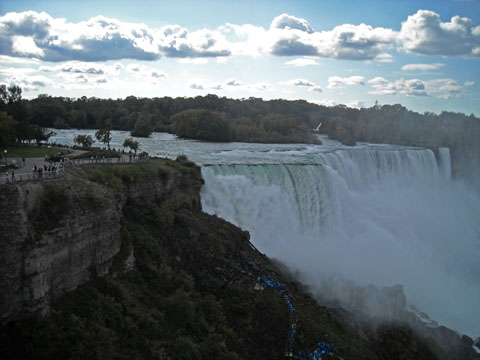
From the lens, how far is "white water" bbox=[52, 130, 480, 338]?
23.3m

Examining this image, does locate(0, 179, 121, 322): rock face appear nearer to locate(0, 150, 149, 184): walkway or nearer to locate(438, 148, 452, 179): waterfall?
locate(0, 150, 149, 184): walkway

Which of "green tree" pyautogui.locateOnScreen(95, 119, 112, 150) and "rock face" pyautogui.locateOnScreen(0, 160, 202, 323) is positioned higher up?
"green tree" pyautogui.locateOnScreen(95, 119, 112, 150)

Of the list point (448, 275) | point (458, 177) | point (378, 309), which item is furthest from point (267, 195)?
point (458, 177)

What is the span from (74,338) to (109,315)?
56.9 inches

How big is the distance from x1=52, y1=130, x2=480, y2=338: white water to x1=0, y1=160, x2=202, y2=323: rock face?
9.86m

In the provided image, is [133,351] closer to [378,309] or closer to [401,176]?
[378,309]

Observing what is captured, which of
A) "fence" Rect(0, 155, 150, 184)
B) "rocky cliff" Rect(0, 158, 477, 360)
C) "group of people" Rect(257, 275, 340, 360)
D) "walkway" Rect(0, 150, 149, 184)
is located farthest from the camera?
"group of people" Rect(257, 275, 340, 360)

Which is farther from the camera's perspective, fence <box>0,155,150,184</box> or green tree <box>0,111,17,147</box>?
green tree <box>0,111,17,147</box>

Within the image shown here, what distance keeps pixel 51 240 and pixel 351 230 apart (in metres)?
21.6

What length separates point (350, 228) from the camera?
29203 millimetres

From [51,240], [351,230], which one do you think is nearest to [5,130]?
[51,240]

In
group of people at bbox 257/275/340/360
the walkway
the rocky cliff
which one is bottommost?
group of people at bbox 257/275/340/360

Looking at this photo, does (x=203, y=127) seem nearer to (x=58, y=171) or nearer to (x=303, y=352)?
(x=58, y=171)

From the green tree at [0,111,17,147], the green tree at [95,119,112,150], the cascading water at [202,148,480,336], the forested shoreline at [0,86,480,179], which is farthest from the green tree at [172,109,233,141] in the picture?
the green tree at [0,111,17,147]
